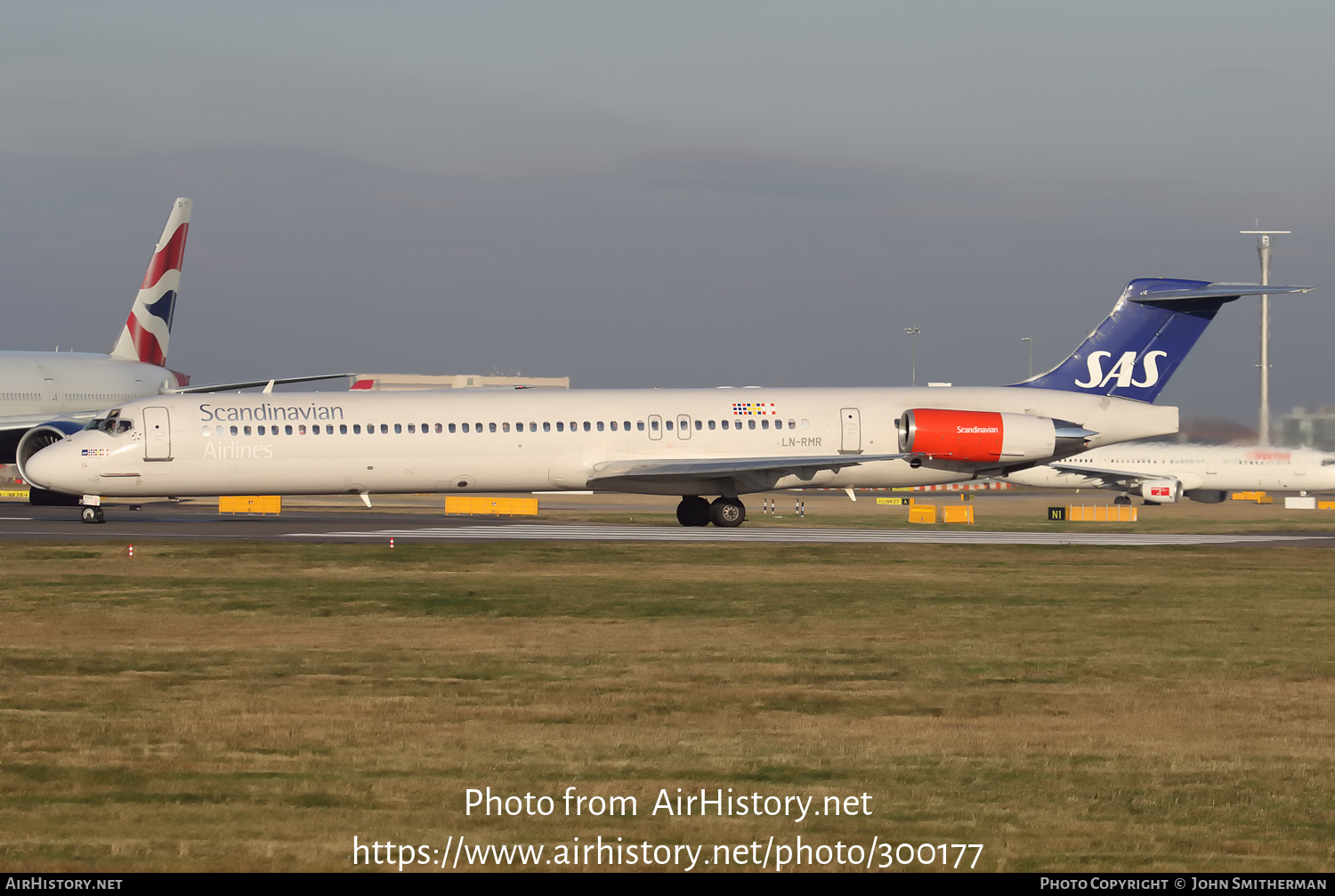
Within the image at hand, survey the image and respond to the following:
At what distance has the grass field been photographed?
8.90 meters

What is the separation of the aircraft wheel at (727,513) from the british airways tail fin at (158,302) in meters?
31.1

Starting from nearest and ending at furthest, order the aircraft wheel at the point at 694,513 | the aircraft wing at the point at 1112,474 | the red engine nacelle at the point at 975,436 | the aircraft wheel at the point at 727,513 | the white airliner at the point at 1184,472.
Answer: the red engine nacelle at the point at 975,436 < the aircraft wheel at the point at 727,513 < the aircraft wheel at the point at 694,513 < the white airliner at the point at 1184,472 < the aircraft wing at the point at 1112,474

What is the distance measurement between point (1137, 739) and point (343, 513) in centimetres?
4237

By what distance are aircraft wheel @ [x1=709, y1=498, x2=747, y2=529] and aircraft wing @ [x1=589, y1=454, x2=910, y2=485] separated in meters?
1.07

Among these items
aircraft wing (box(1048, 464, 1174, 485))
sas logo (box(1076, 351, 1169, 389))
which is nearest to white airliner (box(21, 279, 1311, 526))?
sas logo (box(1076, 351, 1169, 389))

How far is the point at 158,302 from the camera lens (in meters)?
61.1

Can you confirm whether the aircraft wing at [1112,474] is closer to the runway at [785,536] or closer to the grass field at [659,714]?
the runway at [785,536]

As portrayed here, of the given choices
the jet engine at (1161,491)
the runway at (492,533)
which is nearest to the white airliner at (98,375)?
the runway at (492,533)

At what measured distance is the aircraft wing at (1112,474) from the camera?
82500 mm

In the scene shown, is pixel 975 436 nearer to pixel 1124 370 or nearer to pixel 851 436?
pixel 851 436

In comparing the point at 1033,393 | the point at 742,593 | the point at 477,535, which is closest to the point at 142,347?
the point at 477,535

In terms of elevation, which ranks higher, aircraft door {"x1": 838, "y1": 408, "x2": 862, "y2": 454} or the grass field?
aircraft door {"x1": 838, "y1": 408, "x2": 862, "y2": 454}

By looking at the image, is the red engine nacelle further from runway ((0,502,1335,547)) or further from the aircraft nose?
the aircraft nose

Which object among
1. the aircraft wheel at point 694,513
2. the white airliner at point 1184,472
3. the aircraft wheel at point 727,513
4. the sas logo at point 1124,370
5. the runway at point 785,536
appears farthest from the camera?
the white airliner at point 1184,472
